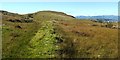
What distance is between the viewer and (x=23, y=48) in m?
41.8

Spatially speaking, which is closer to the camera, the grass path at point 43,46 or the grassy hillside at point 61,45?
the grass path at point 43,46

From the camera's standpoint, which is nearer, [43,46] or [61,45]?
[61,45]

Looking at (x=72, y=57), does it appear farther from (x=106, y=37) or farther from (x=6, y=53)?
(x=106, y=37)

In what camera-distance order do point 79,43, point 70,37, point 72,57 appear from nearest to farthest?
point 72,57, point 79,43, point 70,37

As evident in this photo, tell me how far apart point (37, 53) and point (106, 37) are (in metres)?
15.9

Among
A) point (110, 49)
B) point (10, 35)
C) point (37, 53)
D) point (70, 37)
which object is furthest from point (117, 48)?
point (10, 35)

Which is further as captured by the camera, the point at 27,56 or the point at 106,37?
the point at 106,37

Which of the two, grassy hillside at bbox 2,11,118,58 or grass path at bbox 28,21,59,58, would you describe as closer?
grass path at bbox 28,21,59,58

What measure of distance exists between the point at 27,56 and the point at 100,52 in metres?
11.4

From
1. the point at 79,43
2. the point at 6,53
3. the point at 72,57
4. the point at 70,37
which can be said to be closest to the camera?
the point at 72,57

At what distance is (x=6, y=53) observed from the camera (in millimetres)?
40188

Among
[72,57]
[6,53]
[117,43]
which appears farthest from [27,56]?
[117,43]

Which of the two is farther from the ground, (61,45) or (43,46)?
(61,45)

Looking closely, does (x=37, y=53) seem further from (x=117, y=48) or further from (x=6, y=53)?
(x=117, y=48)
